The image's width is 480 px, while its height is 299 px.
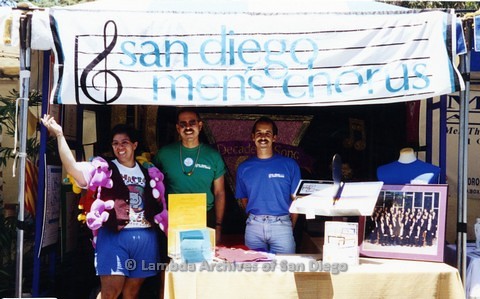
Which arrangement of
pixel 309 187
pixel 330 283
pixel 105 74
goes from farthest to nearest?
pixel 309 187, pixel 105 74, pixel 330 283

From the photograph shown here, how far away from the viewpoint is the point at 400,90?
3553 mm

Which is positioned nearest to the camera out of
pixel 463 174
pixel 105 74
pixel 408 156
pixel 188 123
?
pixel 105 74

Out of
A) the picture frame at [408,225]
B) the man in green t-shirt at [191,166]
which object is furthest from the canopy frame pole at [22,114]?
the picture frame at [408,225]

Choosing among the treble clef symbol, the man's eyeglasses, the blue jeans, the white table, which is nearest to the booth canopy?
the treble clef symbol

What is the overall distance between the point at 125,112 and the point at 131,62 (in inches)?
69.8

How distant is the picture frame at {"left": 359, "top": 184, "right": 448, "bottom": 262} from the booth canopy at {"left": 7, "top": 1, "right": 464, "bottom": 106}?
72 cm

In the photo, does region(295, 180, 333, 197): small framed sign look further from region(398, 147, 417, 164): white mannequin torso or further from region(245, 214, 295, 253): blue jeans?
region(398, 147, 417, 164): white mannequin torso

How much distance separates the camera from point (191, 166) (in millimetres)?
3963

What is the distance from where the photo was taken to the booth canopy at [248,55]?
3529 mm

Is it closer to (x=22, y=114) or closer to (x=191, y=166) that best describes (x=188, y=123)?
(x=191, y=166)

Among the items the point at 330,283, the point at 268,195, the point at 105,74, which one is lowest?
the point at 330,283

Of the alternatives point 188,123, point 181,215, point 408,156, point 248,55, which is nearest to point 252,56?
point 248,55

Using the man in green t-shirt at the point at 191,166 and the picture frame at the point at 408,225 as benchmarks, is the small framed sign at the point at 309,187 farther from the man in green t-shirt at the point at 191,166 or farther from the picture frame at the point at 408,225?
the man in green t-shirt at the point at 191,166

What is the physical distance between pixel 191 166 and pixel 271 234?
2.71ft
